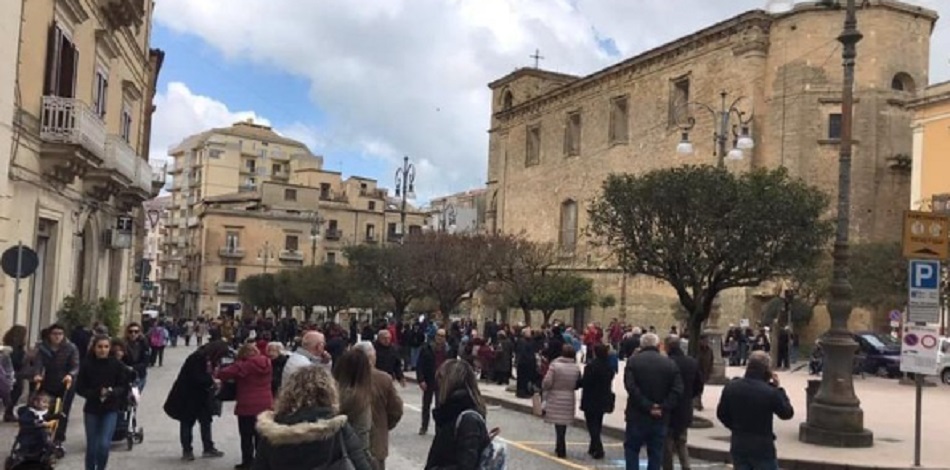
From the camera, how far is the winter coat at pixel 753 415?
7941mm

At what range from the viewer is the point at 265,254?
251ft

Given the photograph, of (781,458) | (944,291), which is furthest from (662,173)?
(944,291)

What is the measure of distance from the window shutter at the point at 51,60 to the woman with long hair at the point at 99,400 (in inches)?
385

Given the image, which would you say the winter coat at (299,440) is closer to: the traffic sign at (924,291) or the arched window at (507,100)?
the traffic sign at (924,291)

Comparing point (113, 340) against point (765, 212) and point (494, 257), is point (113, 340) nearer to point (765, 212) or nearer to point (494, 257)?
point (765, 212)

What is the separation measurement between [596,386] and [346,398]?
591 centimetres

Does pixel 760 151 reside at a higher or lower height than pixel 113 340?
higher

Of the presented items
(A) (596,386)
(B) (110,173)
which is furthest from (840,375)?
(B) (110,173)

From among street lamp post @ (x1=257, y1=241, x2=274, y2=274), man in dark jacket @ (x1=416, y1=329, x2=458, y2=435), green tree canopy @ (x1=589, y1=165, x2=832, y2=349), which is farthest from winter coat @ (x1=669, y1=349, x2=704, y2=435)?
street lamp post @ (x1=257, y1=241, x2=274, y2=274)

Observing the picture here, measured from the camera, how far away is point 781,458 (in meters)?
11.8

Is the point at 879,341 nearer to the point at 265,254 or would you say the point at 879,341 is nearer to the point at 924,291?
the point at 924,291

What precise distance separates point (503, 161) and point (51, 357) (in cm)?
5288

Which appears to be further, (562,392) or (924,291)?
(562,392)

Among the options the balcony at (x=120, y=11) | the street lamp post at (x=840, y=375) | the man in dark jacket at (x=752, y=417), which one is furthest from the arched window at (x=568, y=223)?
the man in dark jacket at (x=752, y=417)
